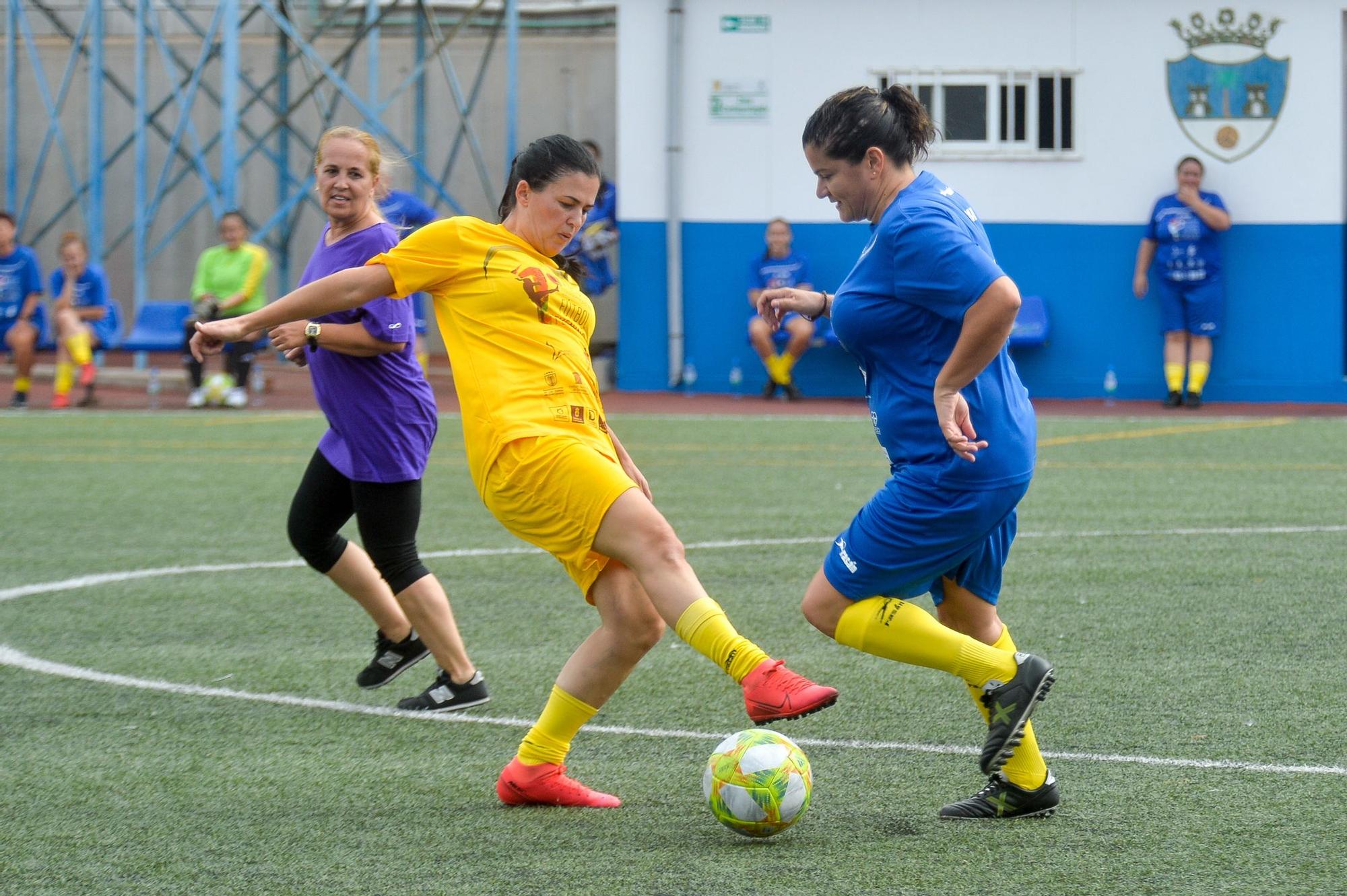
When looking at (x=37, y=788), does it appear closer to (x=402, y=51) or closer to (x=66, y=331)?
(x=66, y=331)

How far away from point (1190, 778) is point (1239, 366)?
43.6 ft

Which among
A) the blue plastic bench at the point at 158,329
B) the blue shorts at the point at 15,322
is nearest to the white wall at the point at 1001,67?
the blue plastic bench at the point at 158,329

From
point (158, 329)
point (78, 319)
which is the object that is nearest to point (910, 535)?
point (78, 319)

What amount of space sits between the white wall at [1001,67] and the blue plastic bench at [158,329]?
504 cm

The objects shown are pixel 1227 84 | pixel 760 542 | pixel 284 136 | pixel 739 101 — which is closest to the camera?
pixel 760 542

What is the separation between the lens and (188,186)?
21.6 metres

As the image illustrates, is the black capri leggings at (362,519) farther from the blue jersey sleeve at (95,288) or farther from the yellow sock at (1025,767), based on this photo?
the blue jersey sleeve at (95,288)

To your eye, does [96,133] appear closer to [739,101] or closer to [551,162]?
[739,101]

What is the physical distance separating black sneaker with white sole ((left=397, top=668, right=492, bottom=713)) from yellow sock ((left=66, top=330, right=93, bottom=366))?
1201 centimetres

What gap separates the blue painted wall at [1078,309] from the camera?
16.6m

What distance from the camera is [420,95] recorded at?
19.1 m

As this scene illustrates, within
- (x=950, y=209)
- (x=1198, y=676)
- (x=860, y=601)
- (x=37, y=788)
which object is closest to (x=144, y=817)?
(x=37, y=788)

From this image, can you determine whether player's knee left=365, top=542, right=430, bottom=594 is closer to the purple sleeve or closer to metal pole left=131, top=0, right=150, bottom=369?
the purple sleeve

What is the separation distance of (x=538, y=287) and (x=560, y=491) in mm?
560
